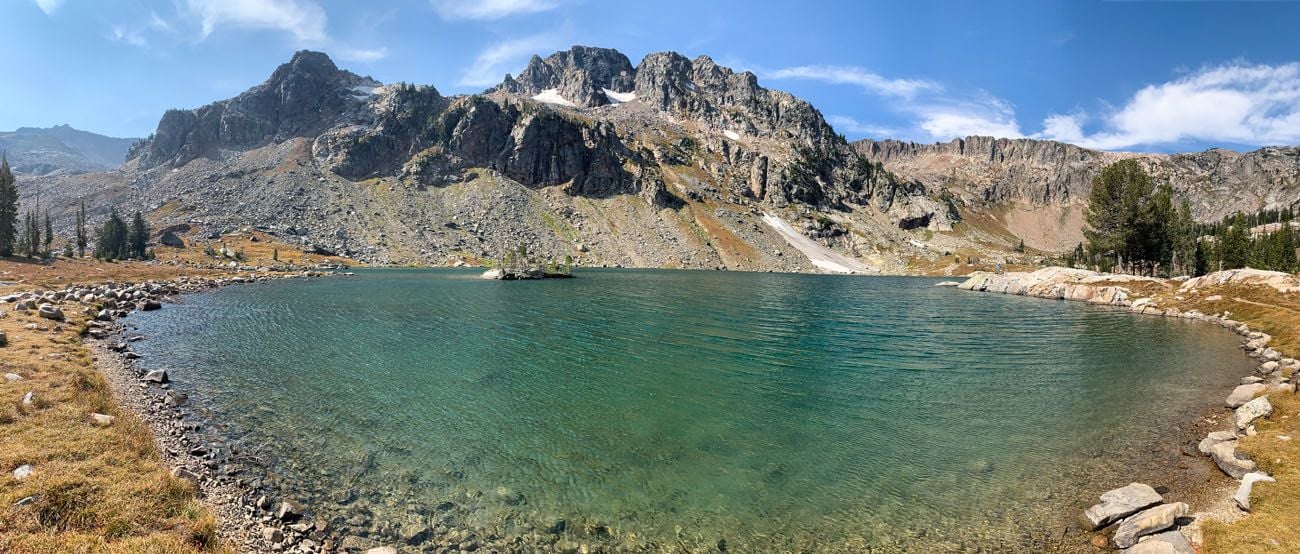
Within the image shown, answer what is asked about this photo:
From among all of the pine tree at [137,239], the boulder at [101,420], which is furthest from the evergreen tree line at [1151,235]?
the pine tree at [137,239]

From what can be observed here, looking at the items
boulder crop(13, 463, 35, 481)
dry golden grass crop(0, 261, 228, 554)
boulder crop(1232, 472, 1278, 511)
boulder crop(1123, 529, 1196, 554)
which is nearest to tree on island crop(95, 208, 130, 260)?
dry golden grass crop(0, 261, 228, 554)

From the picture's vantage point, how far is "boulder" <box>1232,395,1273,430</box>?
73.5 feet

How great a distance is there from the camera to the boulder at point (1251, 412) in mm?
22406

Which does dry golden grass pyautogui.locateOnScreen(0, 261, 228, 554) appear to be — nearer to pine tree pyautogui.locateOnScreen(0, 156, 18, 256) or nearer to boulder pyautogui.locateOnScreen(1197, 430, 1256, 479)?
boulder pyautogui.locateOnScreen(1197, 430, 1256, 479)

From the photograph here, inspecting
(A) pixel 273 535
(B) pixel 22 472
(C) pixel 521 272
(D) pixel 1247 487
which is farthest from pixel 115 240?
(D) pixel 1247 487

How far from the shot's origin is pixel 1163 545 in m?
13.1

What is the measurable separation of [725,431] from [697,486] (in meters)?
5.24

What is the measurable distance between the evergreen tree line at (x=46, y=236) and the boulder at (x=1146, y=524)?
141980 mm

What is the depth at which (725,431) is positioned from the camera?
73.2 feet

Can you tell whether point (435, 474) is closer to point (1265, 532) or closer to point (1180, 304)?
point (1265, 532)

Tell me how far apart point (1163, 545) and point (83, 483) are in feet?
89.5

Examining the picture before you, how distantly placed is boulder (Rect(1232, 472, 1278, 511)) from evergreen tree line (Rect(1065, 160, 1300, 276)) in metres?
117

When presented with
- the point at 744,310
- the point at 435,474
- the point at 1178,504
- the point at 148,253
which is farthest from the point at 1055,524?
the point at 148,253

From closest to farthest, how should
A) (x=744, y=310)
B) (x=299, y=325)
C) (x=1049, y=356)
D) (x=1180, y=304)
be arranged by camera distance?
(x=1049, y=356) → (x=299, y=325) → (x=744, y=310) → (x=1180, y=304)
